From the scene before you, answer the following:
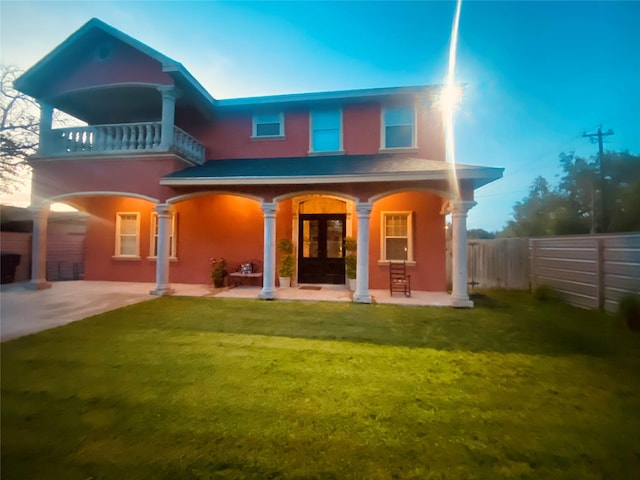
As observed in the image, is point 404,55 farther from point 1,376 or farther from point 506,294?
point 1,376

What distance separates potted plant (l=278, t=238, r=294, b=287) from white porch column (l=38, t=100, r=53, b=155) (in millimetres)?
7268

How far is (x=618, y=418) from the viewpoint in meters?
2.37

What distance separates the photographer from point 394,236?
27.8 feet

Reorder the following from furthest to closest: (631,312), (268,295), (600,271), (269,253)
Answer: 1. (269,253)
2. (268,295)
3. (600,271)
4. (631,312)

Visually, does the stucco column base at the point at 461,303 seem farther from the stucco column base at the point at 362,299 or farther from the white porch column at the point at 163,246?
the white porch column at the point at 163,246

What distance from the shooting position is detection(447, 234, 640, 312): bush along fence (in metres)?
5.55

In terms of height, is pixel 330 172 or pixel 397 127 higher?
pixel 397 127

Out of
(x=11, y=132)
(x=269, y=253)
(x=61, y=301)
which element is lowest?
(x=61, y=301)

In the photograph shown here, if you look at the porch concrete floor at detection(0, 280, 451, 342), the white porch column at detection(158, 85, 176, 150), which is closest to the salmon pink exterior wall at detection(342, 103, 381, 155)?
the porch concrete floor at detection(0, 280, 451, 342)

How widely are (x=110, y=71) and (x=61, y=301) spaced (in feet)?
21.3

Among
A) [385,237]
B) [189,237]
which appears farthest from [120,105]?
[385,237]

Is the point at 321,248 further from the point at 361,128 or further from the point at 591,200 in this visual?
the point at 591,200

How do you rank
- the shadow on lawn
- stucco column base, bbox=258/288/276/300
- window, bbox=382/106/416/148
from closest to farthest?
the shadow on lawn
stucco column base, bbox=258/288/276/300
window, bbox=382/106/416/148

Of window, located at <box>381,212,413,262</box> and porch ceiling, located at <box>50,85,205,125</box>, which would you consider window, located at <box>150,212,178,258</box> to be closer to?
porch ceiling, located at <box>50,85,205,125</box>
